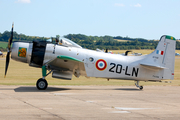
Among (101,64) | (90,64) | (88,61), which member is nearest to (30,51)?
(88,61)

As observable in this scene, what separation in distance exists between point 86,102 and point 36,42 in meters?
6.06

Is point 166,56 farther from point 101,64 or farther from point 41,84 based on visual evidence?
point 41,84

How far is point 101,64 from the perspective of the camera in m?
16.8

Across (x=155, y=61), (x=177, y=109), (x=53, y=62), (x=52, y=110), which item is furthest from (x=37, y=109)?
(x=155, y=61)

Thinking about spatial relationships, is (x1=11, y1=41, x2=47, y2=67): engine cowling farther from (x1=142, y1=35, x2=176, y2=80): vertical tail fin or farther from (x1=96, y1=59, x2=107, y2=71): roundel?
(x1=142, y1=35, x2=176, y2=80): vertical tail fin

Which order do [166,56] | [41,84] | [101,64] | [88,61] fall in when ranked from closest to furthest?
[41,84] → [88,61] → [101,64] → [166,56]

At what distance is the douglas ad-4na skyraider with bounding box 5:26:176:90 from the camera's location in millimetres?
16297

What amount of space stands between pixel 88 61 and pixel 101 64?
2.77 feet

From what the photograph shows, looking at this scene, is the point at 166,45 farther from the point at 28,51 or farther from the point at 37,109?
the point at 37,109

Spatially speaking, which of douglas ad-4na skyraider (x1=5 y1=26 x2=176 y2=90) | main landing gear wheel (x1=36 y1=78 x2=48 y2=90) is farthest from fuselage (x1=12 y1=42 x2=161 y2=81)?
main landing gear wheel (x1=36 y1=78 x2=48 y2=90)

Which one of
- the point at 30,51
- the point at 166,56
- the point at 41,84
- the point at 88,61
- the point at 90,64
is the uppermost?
the point at 166,56

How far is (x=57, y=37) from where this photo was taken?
1681cm

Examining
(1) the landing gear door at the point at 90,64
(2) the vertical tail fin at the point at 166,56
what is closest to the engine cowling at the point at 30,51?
(1) the landing gear door at the point at 90,64

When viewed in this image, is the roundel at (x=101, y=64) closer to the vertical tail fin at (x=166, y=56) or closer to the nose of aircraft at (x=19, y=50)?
the vertical tail fin at (x=166, y=56)
